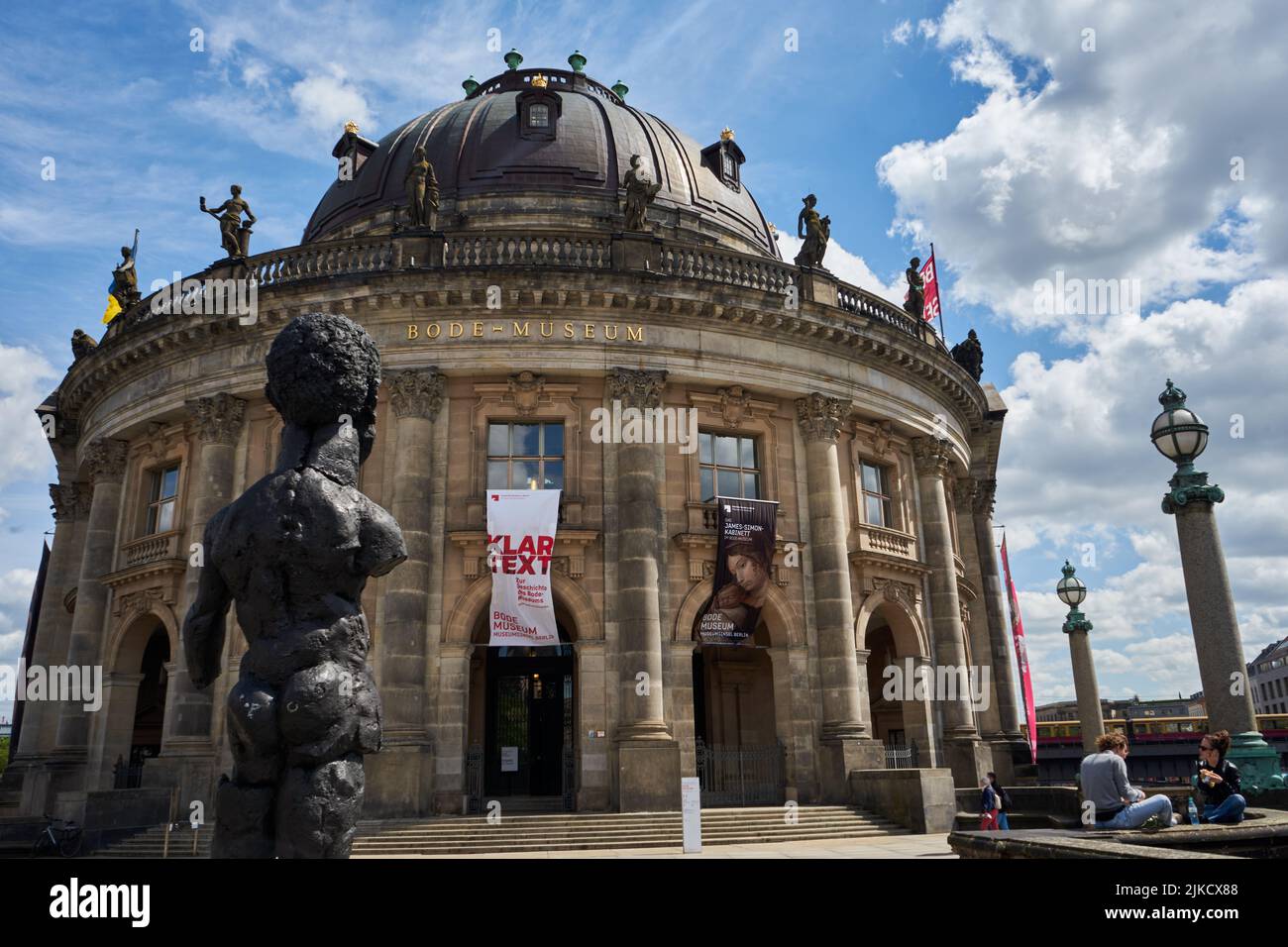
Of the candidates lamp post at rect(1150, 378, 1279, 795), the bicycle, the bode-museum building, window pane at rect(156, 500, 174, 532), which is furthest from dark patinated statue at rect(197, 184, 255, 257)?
lamp post at rect(1150, 378, 1279, 795)

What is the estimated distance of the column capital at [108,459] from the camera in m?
25.7

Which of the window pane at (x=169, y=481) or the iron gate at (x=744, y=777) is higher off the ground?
the window pane at (x=169, y=481)

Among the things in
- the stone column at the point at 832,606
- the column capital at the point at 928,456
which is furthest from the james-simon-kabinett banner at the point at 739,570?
the column capital at the point at 928,456

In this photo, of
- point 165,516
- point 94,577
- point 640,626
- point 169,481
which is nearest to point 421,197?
point 169,481

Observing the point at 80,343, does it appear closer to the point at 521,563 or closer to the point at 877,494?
the point at 521,563

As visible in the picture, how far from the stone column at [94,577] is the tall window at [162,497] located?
1125mm

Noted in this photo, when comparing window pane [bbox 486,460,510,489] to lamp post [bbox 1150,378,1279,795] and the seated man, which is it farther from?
the seated man

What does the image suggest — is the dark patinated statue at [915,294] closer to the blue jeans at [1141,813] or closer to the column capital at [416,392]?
the column capital at [416,392]

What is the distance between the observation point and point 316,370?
6094 millimetres

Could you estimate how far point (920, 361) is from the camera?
25.8 m

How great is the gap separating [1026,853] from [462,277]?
17460 millimetres

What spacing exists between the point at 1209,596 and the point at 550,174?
2393 cm

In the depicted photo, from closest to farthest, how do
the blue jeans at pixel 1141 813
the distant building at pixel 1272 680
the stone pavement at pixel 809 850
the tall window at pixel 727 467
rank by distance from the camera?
the blue jeans at pixel 1141 813
the stone pavement at pixel 809 850
the tall window at pixel 727 467
the distant building at pixel 1272 680
